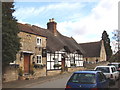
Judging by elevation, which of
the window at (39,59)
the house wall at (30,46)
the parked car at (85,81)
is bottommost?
the parked car at (85,81)

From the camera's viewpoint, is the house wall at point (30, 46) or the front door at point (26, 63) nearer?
the house wall at point (30, 46)

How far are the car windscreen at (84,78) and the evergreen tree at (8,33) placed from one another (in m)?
6.83

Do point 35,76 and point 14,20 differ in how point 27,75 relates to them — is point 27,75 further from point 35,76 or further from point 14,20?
point 14,20

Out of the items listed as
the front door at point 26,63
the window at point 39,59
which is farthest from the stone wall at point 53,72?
the front door at point 26,63

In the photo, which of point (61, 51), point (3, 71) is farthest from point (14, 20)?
point (61, 51)

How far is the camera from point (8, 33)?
13.9 meters

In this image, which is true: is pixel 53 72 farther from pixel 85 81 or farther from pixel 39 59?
pixel 85 81

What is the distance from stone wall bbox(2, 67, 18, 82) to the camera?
16.3 meters

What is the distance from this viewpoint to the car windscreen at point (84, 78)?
8.26 metres

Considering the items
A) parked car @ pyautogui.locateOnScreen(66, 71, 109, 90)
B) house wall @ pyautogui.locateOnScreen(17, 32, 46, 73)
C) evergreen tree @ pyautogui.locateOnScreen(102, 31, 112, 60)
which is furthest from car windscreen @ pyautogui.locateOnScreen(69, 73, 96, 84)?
evergreen tree @ pyautogui.locateOnScreen(102, 31, 112, 60)

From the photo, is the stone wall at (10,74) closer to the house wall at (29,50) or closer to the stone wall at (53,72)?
the house wall at (29,50)

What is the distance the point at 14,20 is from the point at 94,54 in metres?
42.1

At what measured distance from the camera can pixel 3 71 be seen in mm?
16031

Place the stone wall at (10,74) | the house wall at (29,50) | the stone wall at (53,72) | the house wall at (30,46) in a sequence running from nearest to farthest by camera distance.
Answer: the stone wall at (10,74) → the house wall at (29,50) → the house wall at (30,46) → the stone wall at (53,72)
